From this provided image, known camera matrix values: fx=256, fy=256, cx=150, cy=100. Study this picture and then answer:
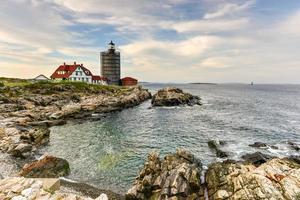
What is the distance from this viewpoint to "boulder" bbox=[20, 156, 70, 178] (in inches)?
1054

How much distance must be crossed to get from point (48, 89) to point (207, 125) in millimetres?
59922

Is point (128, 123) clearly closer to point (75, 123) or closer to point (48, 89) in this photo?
point (75, 123)

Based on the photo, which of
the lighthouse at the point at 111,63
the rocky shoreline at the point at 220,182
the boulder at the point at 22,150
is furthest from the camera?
the lighthouse at the point at 111,63

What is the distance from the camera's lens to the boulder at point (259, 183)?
17750 millimetres

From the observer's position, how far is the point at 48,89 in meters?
90.8

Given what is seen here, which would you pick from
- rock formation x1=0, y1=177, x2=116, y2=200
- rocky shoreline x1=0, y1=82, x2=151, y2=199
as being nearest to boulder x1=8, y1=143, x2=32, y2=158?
rocky shoreline x1=0, y1=82, x2=151, y2=199

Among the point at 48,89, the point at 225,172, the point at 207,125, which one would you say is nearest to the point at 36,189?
the point at 225,172

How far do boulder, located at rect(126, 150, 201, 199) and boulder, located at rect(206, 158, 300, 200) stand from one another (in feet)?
5.32

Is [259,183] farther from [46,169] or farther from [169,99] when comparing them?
[169,99]

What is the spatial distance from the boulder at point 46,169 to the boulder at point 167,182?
9.47 metres

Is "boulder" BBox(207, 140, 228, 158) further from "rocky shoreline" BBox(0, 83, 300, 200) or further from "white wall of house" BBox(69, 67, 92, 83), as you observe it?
"white wall of house" BBox(69, 67, 92, 83)

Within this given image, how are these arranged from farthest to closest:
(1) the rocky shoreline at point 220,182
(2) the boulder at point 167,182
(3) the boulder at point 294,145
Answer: (3) the boulder at point 294,145
(2) the boulder at point 167,182
(1) the rocky shoreline at point 220,182

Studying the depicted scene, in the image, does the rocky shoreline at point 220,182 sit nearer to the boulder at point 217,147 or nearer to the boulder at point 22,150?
the boulder at point 217,147

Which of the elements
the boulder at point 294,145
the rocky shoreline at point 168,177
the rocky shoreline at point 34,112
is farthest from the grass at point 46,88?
the boulder at point 294,145
